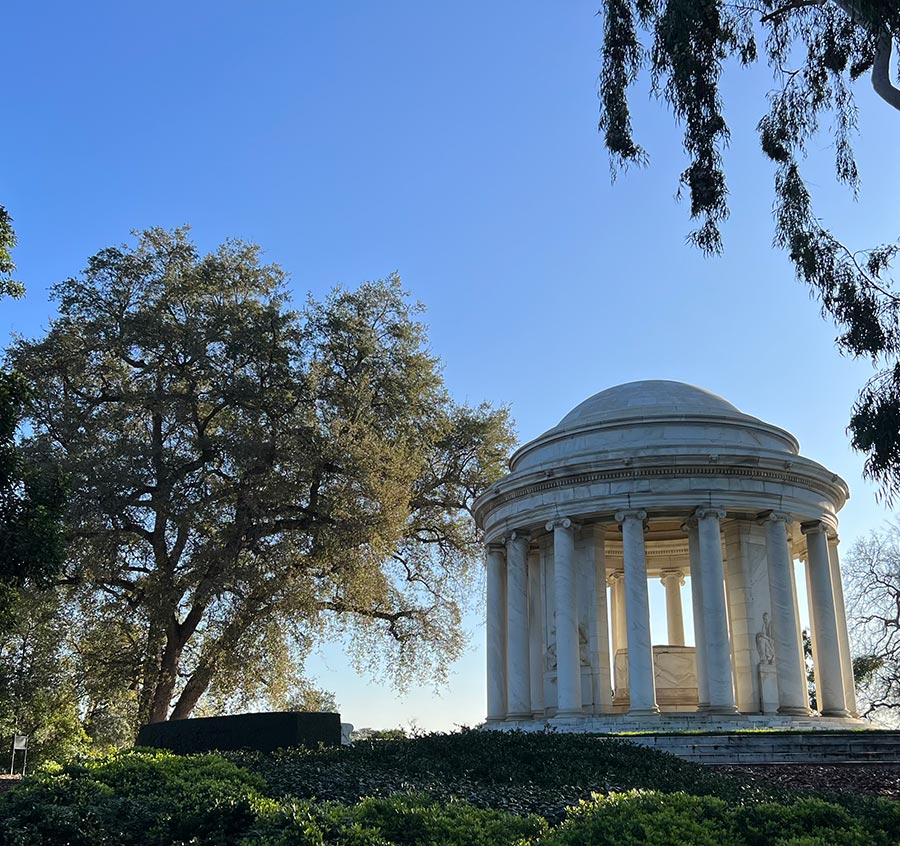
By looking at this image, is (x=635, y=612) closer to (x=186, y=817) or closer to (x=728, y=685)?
(x=728, y=685)

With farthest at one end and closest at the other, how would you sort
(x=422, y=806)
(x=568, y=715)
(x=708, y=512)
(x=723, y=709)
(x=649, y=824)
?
(x=708, y=512) < (x=568, y=715) < (x=723, y=709) < (x=422, y=806) < (x=649, y=824)

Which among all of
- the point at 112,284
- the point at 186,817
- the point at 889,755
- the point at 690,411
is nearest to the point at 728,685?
the point at 889,755

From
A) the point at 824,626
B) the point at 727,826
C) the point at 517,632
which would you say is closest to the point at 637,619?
the point at 517,632

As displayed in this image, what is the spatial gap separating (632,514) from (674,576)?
437 inches

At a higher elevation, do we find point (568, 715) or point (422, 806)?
point (568, 715)

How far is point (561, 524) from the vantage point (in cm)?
3116

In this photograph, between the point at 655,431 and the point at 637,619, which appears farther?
the point at 655,431

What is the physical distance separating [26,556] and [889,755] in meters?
19.9

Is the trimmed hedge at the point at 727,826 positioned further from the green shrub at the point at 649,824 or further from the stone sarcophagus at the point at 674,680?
the stone sarcophagus at the point at 674,680

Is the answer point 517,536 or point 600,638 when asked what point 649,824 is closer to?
point 600,638

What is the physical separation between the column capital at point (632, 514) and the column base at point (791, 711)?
7083 mm

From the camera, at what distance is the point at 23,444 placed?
109ft

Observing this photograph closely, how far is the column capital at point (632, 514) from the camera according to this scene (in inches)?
1179

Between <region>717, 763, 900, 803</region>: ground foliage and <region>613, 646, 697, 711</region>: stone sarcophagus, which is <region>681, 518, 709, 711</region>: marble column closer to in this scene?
<region>613, 646, 697, 711</region>: stone sarcophagus
